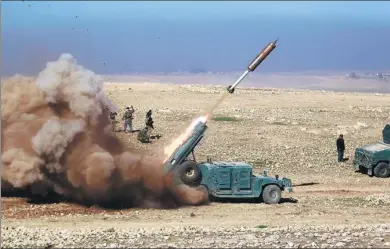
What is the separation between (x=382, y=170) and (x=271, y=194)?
8.76m

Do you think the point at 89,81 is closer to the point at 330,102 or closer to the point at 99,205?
the point at 99,205

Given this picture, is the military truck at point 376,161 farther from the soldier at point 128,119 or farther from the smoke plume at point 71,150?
the soldier at point 128,119

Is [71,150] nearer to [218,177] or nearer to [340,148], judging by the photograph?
[218,177]

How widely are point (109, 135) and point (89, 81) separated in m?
2.20

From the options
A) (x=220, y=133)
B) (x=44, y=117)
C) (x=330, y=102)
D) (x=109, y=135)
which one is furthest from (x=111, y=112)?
(x=330, y=102)

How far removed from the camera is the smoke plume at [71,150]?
26516mm

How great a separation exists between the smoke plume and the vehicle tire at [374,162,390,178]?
34.4 feet

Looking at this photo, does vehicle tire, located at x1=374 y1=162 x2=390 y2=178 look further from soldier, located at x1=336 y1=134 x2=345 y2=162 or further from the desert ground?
soldier, located at x1=336 y1=134 x2=345 y2=162

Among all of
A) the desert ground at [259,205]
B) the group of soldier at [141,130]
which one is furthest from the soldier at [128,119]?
the desert ground at [259,205]

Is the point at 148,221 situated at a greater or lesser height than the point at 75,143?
lesser

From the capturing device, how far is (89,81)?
90.4 ft

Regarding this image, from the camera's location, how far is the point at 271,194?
28609 millimetres

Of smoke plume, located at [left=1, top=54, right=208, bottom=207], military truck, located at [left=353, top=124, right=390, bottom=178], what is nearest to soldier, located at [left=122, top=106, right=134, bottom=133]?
military truck, located at [left=353, top=124, right=390, bottom=178]

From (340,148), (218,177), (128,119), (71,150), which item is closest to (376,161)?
(340,148)
